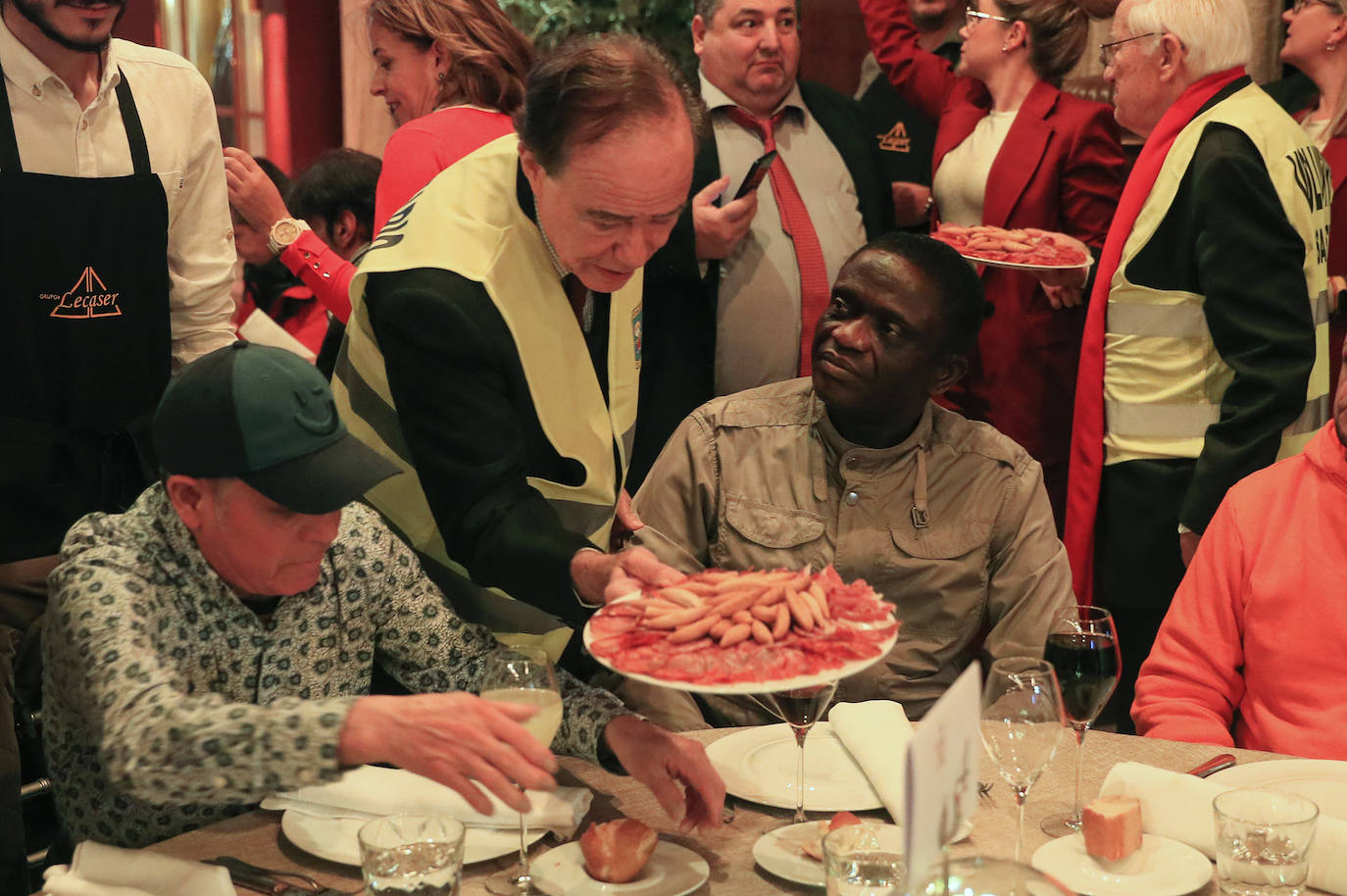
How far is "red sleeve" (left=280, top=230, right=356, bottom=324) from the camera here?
121 inches

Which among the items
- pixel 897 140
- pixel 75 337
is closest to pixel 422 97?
pixel 75 337

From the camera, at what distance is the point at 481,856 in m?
1.52

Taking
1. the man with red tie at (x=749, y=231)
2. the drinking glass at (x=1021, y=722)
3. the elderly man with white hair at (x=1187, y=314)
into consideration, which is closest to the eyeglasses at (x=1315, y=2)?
the elderly man with white hair at (x=1187, y=314)

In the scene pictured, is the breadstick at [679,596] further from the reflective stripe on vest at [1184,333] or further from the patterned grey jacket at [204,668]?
the reflective stripe on vest at [1184,333]

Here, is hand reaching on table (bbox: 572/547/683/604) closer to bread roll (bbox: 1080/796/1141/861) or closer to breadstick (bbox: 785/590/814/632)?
breadstick (bbox: 785/590/814/632)

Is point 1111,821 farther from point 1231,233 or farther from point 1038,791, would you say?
point 1231,233

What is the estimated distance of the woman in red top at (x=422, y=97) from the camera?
2887 millimetres

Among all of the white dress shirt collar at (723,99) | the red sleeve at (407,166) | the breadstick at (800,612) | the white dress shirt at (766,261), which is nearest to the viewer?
the breadstick at (800,612)

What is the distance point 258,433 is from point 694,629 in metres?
0.55

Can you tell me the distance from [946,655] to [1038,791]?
0.66 m

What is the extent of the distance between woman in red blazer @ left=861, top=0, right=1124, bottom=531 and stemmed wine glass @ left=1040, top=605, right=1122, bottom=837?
6.50ft

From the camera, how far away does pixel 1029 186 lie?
143 inches

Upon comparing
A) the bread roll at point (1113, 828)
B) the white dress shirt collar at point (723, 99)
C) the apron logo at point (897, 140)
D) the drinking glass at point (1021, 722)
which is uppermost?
the white dress shirt collar at point (723, 99)

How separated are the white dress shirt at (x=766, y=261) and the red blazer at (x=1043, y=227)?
1.44 ft
